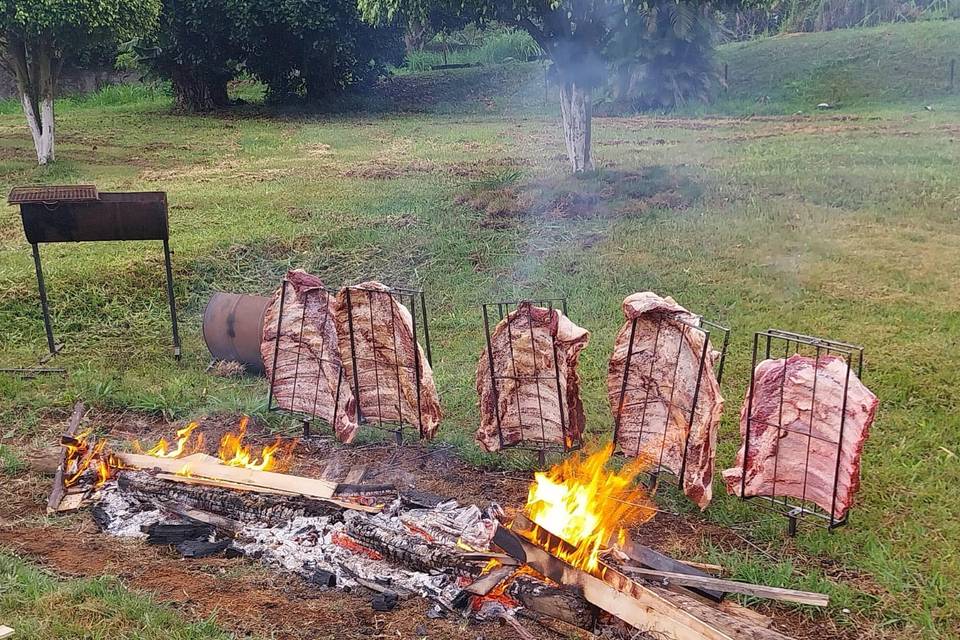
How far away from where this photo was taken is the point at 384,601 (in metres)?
4.39

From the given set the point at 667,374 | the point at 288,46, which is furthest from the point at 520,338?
the point at 288,46

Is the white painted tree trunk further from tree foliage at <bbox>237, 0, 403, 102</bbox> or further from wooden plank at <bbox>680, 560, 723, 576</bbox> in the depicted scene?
wooden plank at <bbox>680, 560, 723, 576</bbox>

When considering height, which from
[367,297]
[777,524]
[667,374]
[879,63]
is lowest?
[777,524]

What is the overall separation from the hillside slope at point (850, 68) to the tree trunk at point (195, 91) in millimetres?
15105

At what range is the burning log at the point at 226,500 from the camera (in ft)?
17.2

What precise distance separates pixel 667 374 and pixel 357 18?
2347 cm

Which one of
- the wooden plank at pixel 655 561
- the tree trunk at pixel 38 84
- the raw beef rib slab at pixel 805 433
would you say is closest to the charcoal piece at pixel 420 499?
the wooden plank at pixel 655 561

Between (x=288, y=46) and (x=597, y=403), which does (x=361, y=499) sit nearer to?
(x=597, y=403)

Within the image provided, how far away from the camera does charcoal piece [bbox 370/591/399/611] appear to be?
437 cm

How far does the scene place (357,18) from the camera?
26.3 meters

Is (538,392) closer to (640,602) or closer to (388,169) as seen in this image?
(640,602)

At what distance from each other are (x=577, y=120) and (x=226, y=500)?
9876mm

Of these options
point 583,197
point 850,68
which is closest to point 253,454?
point 583,197

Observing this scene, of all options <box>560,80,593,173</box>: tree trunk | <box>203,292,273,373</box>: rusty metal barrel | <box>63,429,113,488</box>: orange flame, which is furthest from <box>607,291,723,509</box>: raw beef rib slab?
<box>560,80,593,173</box>: tree trunk
